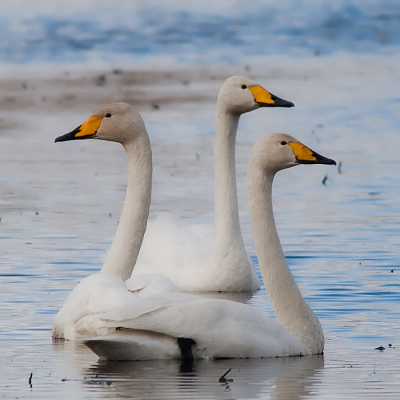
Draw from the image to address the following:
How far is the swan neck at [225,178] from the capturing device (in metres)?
12.8

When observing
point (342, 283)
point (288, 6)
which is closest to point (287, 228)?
point (342, 283)

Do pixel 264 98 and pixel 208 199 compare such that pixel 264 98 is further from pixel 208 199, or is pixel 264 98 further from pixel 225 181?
pixel 208 199

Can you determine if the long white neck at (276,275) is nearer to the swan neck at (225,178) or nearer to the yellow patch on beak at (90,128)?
the yellow patch on beak at (90,128)

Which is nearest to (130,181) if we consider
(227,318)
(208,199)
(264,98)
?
(227,318)

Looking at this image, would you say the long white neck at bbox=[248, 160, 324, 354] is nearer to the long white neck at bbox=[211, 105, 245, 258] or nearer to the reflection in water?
the reflection in water

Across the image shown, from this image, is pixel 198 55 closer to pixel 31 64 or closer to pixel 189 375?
→ pixel 31 64

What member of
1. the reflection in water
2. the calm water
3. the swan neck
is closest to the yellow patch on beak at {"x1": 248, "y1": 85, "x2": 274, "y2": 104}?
the swan neck

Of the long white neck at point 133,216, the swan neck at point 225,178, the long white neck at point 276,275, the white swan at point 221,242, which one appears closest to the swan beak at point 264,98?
the white swan at point 221,242

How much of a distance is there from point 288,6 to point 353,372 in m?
55.8

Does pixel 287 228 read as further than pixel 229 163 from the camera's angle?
Yes

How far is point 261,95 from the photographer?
12602 mm

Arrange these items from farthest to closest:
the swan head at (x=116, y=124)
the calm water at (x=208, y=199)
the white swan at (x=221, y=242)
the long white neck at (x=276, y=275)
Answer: the white swan at (x=221, y=242) < the swan head at (x=116, y=124) < the long white neck at (x=276, y=275) < the calm water at (x=208, y=199)

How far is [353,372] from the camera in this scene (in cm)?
827

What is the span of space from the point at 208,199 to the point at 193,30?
35345mm
